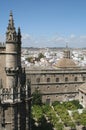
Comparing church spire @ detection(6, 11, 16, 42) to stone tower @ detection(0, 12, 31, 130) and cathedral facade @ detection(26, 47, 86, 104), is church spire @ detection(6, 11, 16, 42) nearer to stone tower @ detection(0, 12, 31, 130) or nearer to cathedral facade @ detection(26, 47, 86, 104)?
stone tower @ detection(0, 12, 31, 130)

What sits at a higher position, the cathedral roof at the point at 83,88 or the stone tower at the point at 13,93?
the stone tower at the point at 13,93

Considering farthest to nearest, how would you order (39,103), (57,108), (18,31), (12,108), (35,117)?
(39,103) < (57,108) < (35,117) < (18,31) < (12,108)

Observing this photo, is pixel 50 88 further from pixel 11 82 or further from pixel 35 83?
pixel 11 82

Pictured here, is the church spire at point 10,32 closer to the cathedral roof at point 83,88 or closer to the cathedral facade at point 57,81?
the cathedral roof at point 83,88

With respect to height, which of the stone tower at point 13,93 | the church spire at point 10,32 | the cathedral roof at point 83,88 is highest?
the church spire at point 10,32

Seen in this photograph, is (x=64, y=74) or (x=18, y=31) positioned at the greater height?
(x=18, y=31)

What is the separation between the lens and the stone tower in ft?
79.7

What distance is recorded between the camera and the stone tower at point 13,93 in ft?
79.7

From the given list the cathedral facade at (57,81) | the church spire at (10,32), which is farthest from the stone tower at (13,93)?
the cathedral facade at (57,81)

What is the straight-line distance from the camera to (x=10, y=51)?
25.0m

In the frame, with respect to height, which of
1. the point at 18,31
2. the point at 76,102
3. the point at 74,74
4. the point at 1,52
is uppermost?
the point at 18,31

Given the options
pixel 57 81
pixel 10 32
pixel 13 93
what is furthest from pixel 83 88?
pixel 10 32

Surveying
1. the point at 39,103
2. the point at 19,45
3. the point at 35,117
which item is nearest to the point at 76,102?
the point at 39,103

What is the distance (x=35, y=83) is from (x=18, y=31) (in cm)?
3057
